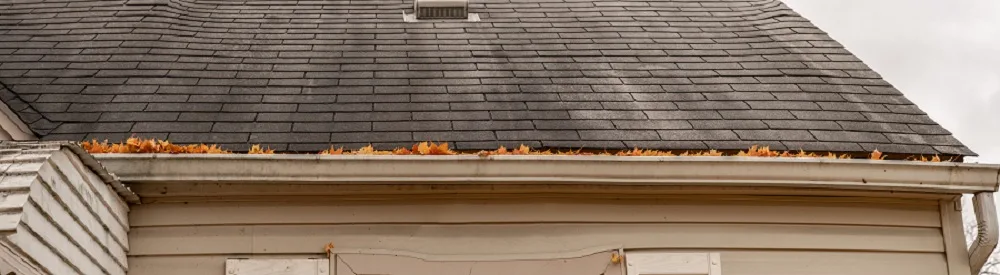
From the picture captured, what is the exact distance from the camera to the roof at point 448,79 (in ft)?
18.8

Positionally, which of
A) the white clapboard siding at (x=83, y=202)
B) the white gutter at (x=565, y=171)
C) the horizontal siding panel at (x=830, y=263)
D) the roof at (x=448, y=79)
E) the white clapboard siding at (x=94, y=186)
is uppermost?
the roof at (x=448, y=79)

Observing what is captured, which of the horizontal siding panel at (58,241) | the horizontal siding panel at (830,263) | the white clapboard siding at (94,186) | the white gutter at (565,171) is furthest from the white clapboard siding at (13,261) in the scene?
the horizontal siding panel at (830,263)

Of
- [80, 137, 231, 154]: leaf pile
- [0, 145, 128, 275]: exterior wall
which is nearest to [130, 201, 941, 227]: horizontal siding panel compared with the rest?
[80, 137, 231, 154]: leaf pile

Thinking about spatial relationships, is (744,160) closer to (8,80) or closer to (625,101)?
(625,101)

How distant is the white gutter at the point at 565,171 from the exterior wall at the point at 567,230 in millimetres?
189

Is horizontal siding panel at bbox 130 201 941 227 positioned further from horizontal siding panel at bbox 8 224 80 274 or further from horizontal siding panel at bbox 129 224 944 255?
horizontal siding panel at bbox 8 224 80 274

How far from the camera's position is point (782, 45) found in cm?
721

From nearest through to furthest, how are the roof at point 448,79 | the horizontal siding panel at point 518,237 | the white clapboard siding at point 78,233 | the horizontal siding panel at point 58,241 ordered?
1. the horizontal siding panel at point 58,241
2. the white clapboard siding at point 78,233
3. the horizontal siding panel at point 518,237
4. the roof at point 448,79

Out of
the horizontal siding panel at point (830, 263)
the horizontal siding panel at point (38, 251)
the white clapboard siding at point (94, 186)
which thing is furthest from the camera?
the horizontal siding panel at point (830, 263)

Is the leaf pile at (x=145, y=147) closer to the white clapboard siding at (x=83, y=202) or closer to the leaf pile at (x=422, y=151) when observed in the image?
the leaf pile at (x=422, y=151)

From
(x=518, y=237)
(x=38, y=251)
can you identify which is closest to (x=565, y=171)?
(x=518, y=237)

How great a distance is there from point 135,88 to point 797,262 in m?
3.91

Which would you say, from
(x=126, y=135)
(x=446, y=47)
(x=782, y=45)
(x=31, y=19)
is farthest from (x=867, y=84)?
(x=31, y=19)

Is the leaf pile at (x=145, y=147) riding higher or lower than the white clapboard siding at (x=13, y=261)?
higher
